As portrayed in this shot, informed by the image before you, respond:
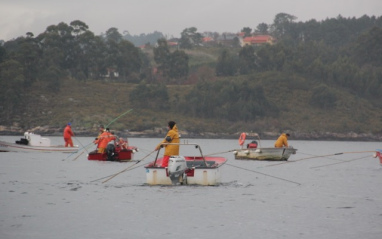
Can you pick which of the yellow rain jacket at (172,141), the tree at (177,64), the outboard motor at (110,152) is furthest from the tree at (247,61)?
the yellow rain jacket at (172,141)

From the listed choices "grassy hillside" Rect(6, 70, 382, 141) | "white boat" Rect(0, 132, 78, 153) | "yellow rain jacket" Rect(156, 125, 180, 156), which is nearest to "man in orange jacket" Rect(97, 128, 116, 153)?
"white boat" Rect(0, 132, 78, 153)

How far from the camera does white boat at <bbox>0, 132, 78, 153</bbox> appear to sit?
182 ft

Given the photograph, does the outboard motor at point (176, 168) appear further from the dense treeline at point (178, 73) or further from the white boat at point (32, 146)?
the dense treeline at point (178, 73)

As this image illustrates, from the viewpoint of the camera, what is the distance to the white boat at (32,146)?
182 feet

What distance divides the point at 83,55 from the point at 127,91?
1240 centimetres

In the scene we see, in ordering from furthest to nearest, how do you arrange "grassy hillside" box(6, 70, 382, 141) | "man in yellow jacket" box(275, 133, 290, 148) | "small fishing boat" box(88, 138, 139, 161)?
"grassy hillside" box(6, 70, 382, 141) → "man in yellow jacket" box(275, 133, 290, 148) → "small fishing boat" box(88, 138, 139, 161)

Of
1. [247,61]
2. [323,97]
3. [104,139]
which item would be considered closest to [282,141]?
[104,139]

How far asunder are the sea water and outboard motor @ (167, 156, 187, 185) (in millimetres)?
651

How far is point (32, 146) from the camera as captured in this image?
5616 cm

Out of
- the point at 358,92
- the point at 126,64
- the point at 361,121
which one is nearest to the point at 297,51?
the point at 358,92

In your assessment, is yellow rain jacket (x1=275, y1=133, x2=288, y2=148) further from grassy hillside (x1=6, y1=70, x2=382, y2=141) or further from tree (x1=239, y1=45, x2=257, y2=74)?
tree (x1=239, y1=45, x2=257, y2=74)

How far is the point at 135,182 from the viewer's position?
1387 inches

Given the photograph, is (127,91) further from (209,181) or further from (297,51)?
(209,181)

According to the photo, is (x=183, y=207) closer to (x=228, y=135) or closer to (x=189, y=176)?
(x=189, y=176)
